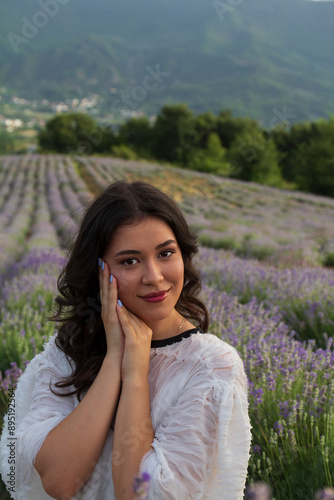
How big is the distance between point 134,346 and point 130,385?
99 millimetres

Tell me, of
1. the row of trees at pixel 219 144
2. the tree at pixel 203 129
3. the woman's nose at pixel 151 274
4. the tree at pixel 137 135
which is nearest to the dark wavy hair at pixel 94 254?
the woman's nose at pixel 151 274

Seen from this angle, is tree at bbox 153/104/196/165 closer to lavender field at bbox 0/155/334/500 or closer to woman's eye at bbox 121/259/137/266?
lavender field at bbox 0/155/334/500

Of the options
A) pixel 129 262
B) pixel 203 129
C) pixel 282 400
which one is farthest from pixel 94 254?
pixel 203 129

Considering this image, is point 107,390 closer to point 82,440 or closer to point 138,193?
point 82,440

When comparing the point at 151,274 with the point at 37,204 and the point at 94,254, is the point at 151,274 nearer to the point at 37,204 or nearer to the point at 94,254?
the point at 94,254

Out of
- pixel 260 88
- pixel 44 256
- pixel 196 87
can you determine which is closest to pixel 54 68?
pixel 196 87

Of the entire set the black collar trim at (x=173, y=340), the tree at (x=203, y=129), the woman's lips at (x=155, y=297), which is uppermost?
the tree at (x=203, y=129)

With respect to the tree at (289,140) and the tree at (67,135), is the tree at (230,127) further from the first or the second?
the tree at (67,135)

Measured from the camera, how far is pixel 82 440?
1.00 m

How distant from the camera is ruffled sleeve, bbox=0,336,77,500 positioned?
3.63 ft

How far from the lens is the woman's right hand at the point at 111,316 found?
44.5 inches

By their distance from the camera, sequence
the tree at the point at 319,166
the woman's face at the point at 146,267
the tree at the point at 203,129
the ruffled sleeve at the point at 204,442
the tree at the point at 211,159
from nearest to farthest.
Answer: the ruffled sleeve at the point at 204,442 → the woman's face at the point at 146,267 → the tree at the point at 319,166 → the tree at the point at 211,159 → the tree at the point at 203,129

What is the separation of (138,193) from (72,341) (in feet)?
1.65

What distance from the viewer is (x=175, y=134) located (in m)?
36.5
